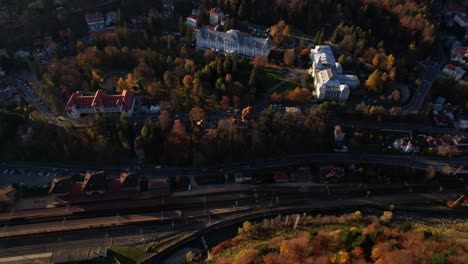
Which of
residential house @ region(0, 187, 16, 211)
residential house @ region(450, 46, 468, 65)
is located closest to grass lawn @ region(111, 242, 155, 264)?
residential house @ region(0, 187, 16, 211)

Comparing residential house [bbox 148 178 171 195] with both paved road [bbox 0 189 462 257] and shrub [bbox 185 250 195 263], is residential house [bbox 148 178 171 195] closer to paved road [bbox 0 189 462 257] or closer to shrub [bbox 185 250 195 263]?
paved road [bbox 0 189 462 257]

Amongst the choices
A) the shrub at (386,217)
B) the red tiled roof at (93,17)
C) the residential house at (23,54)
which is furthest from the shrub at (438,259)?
the residential house at (23,54)

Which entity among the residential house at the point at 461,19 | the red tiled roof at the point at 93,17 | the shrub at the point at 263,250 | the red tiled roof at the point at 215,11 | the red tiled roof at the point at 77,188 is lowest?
the red tiled roof at the point at 77,188

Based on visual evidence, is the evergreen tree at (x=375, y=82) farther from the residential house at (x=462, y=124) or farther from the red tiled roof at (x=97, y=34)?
the red tiled roof at (x=97, y=34)

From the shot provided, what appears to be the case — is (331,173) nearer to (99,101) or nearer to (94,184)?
(94,184)

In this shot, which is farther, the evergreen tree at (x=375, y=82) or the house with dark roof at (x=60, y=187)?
the evergreen tree at (x=375, y=82)

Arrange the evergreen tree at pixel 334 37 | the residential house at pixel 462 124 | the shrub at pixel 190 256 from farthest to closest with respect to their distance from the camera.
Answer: the evergreen tree at pixel 334 37 → the residential house at pixel 462 124 → the shrub at pixel 190 256

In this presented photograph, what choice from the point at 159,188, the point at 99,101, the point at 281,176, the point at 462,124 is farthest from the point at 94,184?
the point at 462,124
